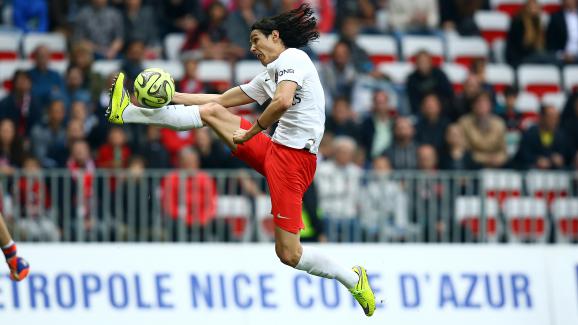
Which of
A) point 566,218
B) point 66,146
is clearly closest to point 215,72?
point 66,146

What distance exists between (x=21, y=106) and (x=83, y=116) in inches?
36.8

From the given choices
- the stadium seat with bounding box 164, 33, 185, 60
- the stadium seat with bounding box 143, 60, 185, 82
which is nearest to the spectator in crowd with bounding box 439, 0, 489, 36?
the stadium seat with bounding box 164, 33, 185, 60

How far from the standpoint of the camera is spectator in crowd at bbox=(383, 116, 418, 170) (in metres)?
Result: 15.7

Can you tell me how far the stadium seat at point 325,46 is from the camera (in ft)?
58.5

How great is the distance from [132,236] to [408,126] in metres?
3.75

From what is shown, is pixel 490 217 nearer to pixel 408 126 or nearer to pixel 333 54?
pixel 408 126

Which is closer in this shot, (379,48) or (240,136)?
(240,136)

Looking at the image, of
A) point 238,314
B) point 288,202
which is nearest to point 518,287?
point 238,314

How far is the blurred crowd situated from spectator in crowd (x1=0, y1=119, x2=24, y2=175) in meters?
0.01

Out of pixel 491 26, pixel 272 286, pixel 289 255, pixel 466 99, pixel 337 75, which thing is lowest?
pixel 272 286

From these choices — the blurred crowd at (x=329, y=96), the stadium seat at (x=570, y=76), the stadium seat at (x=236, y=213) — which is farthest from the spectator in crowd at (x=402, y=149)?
the stadium seat at (x=570, y=76)

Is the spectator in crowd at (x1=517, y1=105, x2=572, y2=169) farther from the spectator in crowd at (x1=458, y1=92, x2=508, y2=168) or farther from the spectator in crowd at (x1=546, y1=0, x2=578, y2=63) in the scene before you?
the spectator in crowd at (x1=546, y1=0, x2=578, y2=63)

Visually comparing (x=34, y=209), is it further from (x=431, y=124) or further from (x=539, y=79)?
(x=539, y=79)

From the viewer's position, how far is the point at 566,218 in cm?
1490
